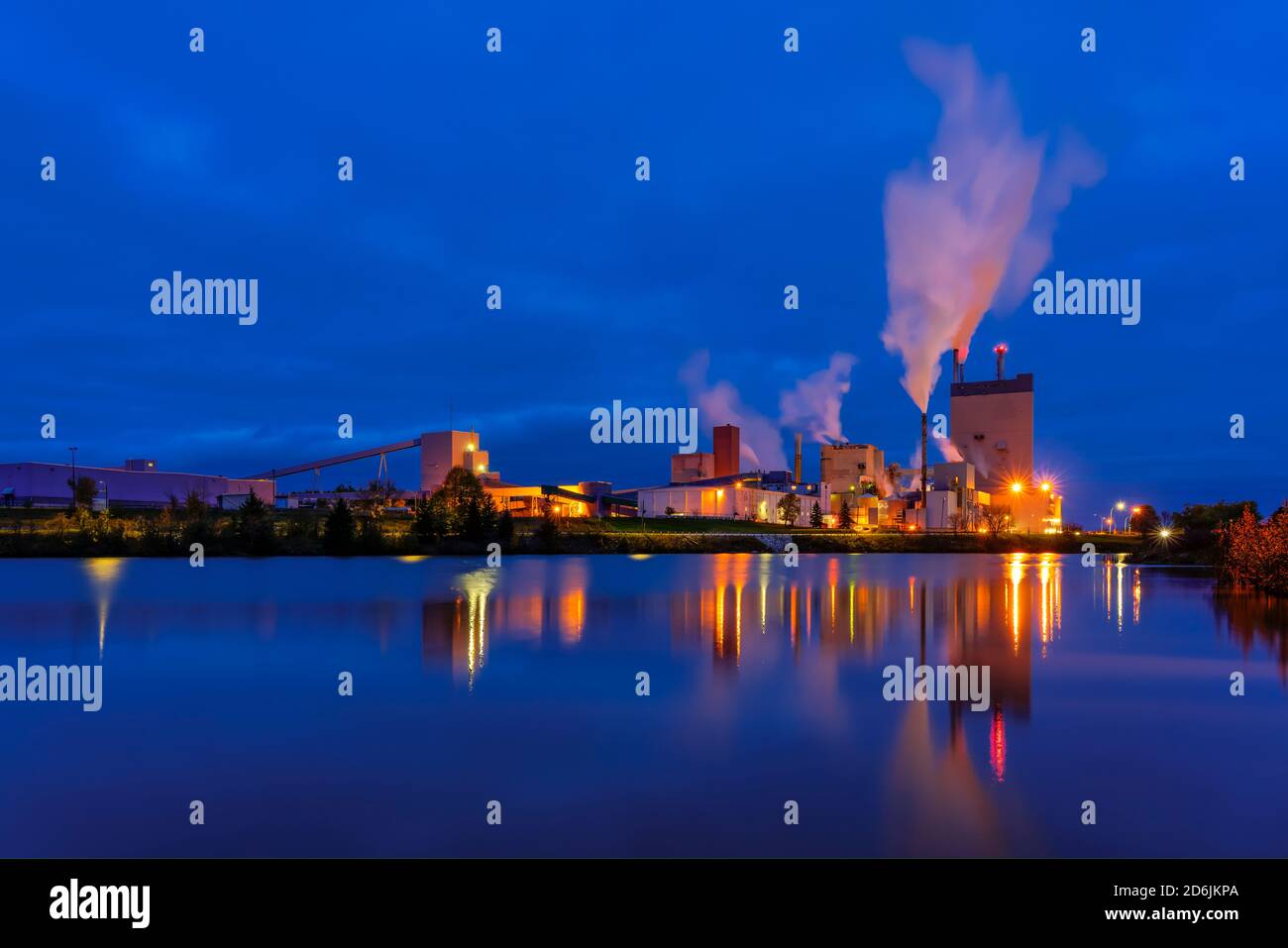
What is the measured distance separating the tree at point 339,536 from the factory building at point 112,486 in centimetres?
5935

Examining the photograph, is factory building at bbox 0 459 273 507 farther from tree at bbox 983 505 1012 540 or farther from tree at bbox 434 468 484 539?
tree at bbox 983 505 1012 540

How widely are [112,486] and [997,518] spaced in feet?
450

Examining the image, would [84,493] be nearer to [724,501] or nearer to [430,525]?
[430,525]

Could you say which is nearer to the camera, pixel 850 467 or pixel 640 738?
pixel 640 738

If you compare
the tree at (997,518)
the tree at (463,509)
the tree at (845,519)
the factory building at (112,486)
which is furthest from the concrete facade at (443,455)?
the tree at (997,518)

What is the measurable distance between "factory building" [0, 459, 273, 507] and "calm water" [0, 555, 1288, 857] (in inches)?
4139

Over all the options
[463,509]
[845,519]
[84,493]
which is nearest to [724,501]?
[845,519]

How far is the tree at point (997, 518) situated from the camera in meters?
106

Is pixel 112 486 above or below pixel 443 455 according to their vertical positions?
below

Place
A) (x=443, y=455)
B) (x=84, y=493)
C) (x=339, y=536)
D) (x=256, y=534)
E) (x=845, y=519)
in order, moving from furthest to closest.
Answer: (x=443, y=455), (x=845, y=519), (x=84, y=493), (x=339, y=536), (x=256, y=534)

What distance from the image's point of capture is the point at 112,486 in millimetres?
116875

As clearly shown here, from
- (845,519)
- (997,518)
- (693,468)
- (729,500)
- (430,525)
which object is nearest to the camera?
(430,525)

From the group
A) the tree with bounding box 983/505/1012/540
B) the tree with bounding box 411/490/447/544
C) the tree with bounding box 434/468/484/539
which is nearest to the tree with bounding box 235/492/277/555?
the tree with bounding box 411/490/447/544
